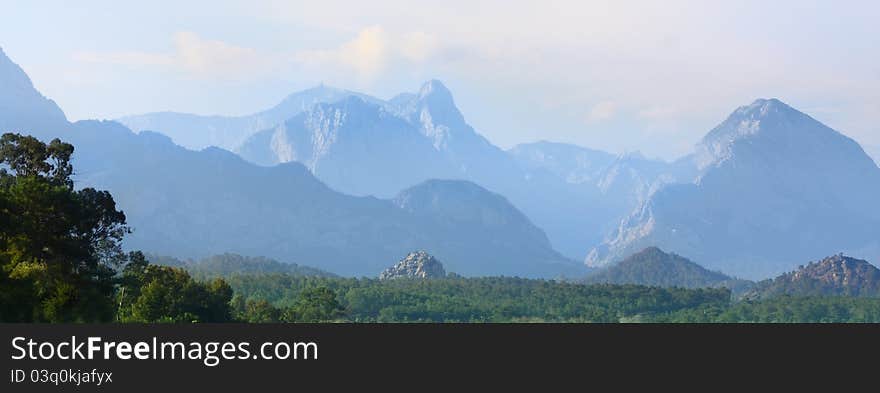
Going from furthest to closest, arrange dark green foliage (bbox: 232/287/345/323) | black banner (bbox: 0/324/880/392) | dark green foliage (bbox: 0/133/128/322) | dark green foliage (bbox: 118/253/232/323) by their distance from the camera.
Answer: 1. dark green foliage (bbox: 232/287/345/323)
2. dark green foliage (bbox: 118/253/232/323)
3. dark green foliage (bbox: 0/133/128/322)
4. black banner (bbox: 0/324/880/392)

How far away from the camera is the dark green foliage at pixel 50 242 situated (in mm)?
77938

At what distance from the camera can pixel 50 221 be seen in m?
88.2

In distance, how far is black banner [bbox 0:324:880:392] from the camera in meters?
44.4

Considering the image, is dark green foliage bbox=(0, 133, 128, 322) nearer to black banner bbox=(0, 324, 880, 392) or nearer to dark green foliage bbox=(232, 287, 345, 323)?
black banner bbox=(0, 324, 880, 392)

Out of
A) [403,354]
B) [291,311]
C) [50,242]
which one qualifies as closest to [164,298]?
[50,242]

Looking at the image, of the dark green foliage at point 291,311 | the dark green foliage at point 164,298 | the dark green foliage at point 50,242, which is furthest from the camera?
the dark green foliage at point 291,311

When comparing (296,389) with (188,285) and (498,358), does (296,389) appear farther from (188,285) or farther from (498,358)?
(188,285)

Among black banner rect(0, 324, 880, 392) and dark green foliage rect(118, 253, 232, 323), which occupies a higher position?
dark green foliage rect(118, 253, 232, 323)

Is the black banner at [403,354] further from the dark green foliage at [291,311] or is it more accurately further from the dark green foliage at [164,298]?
the dark green foliage at [291,311]

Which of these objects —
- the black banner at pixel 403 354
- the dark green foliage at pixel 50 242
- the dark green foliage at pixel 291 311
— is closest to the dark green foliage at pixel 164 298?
the dark green foliage at pixel 50 242

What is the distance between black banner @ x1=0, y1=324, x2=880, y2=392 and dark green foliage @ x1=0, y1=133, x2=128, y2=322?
33.3 metres

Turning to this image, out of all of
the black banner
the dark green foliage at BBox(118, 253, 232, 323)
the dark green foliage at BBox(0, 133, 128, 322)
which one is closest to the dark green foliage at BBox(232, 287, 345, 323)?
the dark green foliage at BBox(118, 253, 232, 323)

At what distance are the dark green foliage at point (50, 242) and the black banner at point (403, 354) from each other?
109ft

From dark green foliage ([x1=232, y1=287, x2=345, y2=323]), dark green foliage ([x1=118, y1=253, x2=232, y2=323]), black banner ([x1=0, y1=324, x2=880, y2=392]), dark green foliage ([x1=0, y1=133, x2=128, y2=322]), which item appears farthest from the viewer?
dark green foliage ([x1=232, y1=287, x2=345, y2=323])
